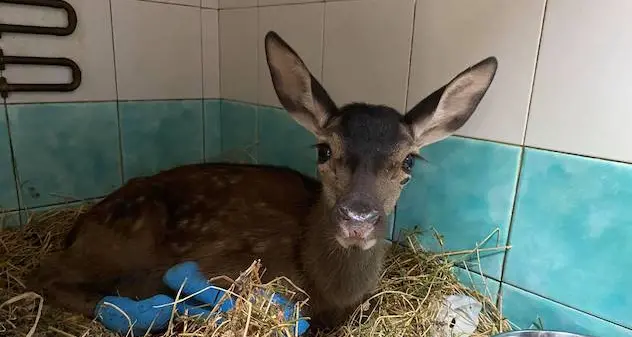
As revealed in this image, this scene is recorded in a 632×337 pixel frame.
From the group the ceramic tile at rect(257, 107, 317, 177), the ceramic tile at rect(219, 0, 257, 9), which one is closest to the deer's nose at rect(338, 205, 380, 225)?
the ceramic tile at rect(257, 107, 317, 177)

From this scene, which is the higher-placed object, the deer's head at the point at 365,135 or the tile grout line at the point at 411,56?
the tile grout line at the point at 411,56

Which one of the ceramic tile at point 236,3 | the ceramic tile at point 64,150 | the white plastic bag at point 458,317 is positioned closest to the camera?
the white plastic bag at point 458,317

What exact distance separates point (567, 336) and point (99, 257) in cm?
186

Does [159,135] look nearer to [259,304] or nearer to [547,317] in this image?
[259,304]

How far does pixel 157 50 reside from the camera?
2.86 metres

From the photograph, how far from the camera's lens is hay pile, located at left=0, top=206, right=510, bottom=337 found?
153 centimetres

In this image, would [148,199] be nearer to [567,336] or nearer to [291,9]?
[291,9]

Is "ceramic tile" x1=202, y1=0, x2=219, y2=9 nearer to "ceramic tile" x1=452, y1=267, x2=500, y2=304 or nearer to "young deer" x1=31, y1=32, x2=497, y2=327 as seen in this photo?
"young deer" x1=31, y1=32, x2=497, y2=327

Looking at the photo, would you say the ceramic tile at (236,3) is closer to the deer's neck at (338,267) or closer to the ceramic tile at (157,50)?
the ceramic tile at (157,50)

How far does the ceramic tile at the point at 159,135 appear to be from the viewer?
2838mm

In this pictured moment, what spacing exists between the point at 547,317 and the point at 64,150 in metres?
2.41

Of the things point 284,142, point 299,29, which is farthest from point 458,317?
point 299,29

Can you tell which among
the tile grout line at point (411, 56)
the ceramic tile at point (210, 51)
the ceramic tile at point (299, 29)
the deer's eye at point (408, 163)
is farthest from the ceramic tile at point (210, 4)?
the deer's eye at point (408, 163)

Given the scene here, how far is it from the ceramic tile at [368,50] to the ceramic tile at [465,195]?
33 centimetres
